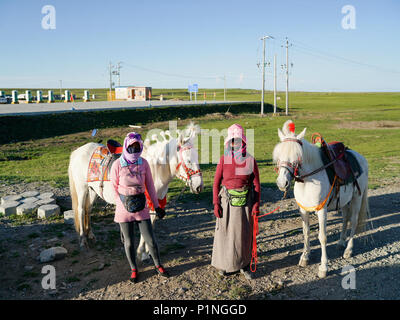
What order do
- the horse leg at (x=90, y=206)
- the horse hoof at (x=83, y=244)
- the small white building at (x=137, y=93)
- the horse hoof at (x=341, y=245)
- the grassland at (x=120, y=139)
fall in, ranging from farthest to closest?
1. the small white building at (x=137, y=93)
2. the grassland at (x=120, y=139)
3. the horse leg at (x=90, y=206)
4. the horse hoof at (x=341, y=245)
5. the horse hoof at (x=83, y=244)

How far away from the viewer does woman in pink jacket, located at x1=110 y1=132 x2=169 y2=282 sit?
4391mm

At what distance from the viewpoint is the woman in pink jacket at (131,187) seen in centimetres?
439

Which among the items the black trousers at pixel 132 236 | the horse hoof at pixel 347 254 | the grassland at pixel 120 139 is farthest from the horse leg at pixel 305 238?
the grassland at pixel 120 139

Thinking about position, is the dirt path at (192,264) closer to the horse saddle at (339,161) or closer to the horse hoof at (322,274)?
the horse hoof at (322,274)

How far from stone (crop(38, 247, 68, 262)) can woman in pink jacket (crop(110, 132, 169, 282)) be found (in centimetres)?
161

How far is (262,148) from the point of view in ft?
58.2

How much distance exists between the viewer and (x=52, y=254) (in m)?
5.31

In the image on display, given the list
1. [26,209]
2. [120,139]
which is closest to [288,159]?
[26,209]

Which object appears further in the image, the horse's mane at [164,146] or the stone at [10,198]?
the stone at [10,198]

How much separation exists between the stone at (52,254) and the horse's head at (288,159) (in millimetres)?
3973

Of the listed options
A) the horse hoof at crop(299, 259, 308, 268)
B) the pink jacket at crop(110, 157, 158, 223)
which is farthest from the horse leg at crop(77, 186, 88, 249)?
the horse hoof at crop(299, 259, 308, 268)

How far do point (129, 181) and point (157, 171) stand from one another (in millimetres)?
823
